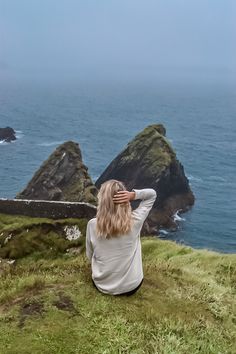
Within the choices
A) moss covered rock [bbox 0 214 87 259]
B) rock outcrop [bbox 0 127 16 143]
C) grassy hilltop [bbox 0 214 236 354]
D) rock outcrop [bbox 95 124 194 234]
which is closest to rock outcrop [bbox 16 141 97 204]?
rock outcrop [bbox 95 124 194 234]

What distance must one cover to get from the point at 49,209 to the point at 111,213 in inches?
605

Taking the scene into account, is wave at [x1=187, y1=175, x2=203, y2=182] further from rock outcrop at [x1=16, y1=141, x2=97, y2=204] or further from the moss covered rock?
the moss covered rock

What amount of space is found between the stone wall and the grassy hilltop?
1044 cm

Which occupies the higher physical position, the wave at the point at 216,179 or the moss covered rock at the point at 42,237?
the moss covered rock at the point at 42,237

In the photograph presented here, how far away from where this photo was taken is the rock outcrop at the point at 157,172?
78938 mm

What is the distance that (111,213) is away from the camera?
26.9ft

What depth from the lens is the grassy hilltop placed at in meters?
7.25

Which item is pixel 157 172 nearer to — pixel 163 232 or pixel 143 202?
pixel 163 232

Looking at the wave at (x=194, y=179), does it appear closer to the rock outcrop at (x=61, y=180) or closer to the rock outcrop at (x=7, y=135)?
the rock outcrop at (x=61, y=180)

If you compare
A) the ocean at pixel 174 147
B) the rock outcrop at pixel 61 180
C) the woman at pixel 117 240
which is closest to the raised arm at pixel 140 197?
the woman at pixel 117 240

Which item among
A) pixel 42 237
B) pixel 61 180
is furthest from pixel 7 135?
pixel 42 237

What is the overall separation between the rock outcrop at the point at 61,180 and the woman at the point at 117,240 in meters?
55.8

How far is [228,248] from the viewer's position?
64.6 meters

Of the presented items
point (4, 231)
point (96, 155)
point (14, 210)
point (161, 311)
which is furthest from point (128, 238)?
point (96, 155)
